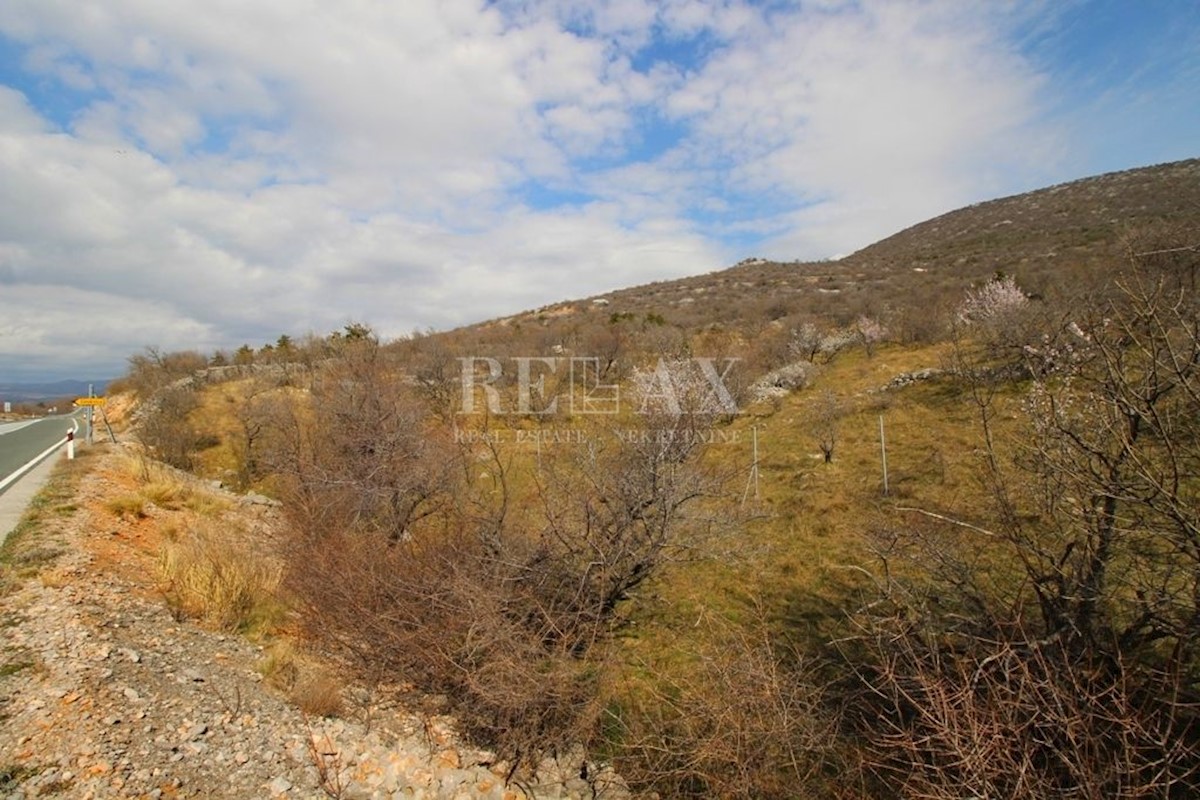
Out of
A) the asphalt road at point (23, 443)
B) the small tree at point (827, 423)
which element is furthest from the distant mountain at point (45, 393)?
the small tree at point (827, 423)

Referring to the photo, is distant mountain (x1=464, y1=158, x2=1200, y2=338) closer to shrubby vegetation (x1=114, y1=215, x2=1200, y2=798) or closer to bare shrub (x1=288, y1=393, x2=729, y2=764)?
shrubby vegetation (x1=114, y1=215, x2=1200, y2=798)

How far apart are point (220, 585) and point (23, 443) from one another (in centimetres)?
1604

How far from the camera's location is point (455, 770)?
466 centimetres

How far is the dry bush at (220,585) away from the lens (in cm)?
612

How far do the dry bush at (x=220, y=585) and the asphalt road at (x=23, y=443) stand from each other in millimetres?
5768

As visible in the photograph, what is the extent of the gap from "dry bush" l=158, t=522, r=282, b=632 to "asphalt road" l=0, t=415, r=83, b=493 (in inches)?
227

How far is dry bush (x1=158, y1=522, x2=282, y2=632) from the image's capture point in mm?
6121

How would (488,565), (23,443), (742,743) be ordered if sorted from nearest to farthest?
(742,743) → (488,565) → (23,443)

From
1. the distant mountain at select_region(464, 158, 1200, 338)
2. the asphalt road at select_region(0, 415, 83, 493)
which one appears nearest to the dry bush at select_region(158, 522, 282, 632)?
the asphalt road at select_region(0, 415, 83, 493)

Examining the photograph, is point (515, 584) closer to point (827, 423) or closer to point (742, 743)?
point (742, 743)

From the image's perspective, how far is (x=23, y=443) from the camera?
53.8 ft

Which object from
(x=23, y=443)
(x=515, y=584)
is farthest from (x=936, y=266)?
(x=23, y=443)

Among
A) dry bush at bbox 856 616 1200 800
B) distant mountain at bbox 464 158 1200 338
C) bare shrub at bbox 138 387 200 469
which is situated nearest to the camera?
dry bush at bbox 856 616 1200 800

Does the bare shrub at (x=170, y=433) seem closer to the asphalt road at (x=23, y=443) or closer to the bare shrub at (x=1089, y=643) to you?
the asphalt road at (x=23, y=443)
